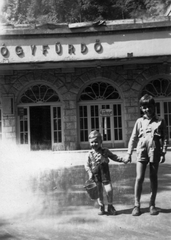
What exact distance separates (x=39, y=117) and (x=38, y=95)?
89 centimetres

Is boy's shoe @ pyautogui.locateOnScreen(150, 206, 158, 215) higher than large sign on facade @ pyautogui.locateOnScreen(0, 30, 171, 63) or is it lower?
lower

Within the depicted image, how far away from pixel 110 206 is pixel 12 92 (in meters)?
9.05

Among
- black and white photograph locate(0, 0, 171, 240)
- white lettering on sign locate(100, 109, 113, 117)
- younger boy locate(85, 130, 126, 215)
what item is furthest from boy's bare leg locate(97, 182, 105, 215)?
white lettering on sign locate(100, 109, 113, 117)

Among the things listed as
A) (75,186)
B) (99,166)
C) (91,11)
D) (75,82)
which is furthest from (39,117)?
(99,166)

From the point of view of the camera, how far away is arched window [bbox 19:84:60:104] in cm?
1224

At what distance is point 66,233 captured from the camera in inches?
127

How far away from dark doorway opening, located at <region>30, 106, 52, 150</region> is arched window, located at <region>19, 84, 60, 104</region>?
322 millimetres

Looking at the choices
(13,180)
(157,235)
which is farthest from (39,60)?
(157,235)

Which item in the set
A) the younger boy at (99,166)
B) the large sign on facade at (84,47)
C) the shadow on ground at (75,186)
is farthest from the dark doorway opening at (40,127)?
the younger boy at (99,166)

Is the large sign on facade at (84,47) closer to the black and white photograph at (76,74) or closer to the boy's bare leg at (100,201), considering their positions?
the black and white photograph at (76,74)

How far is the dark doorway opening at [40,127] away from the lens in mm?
12195

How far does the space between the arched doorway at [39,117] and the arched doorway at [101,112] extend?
970 millimetres

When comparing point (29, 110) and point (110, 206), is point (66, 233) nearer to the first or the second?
point (110, 206)

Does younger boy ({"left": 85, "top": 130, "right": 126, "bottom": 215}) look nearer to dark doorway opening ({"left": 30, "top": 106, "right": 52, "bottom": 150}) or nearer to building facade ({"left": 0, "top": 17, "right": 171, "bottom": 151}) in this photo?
building facade ({"left": 0, "top": 17, "right": 171, "bottom": 151})
